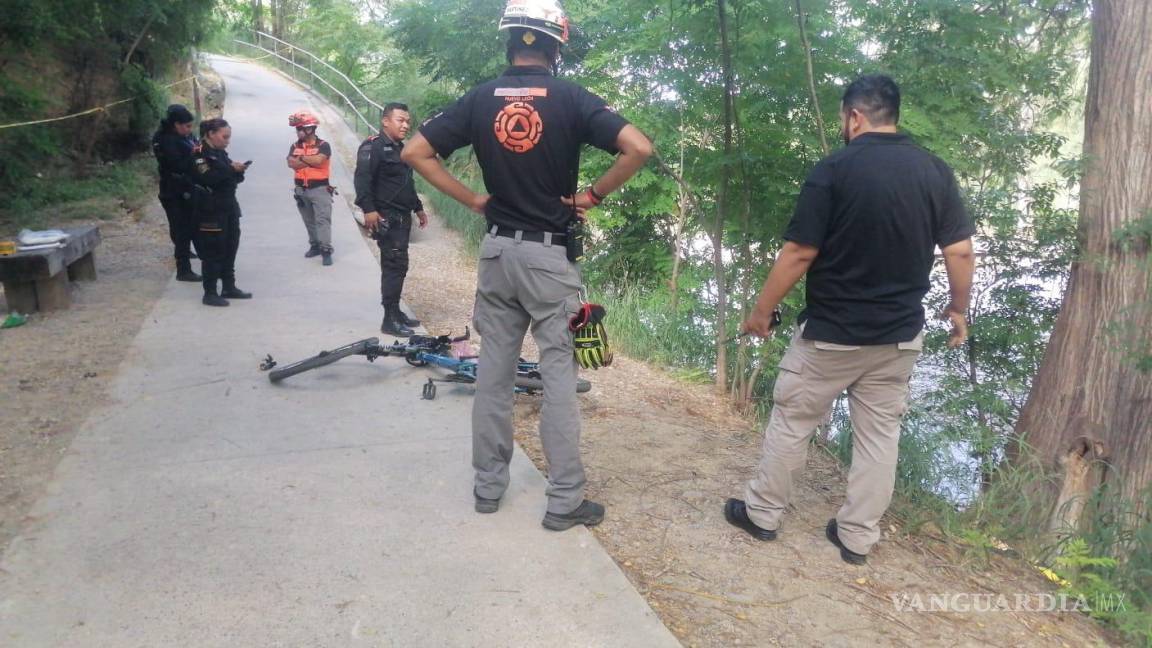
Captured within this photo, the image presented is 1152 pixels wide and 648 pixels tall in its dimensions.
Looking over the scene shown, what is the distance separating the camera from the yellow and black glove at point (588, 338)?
11.2 feet

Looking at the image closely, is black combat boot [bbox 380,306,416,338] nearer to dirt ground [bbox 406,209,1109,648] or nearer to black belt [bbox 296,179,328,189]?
dirt ground [bbox 406,209,1109,648]

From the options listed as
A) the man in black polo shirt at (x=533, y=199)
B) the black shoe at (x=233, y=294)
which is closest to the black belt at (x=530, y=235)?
the man in black polo shirt at (x=533, y=199)

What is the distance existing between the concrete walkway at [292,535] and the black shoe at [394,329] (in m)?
0.82

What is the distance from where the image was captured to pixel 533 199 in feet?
11.2

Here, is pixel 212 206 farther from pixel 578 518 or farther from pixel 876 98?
pixel 876 98

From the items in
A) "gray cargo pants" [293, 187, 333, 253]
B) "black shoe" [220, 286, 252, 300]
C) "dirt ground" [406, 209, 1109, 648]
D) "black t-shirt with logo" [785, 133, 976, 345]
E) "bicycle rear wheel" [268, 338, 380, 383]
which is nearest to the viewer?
"dirt ground" [406, 209, 1109, 648]

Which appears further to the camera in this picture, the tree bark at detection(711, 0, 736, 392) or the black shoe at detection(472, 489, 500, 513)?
the tree bark at detection(711, 0, 736, 392)

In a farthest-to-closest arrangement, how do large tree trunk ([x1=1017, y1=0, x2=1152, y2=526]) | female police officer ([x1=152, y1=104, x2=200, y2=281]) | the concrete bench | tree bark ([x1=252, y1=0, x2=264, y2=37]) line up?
tree bark ([x1=252, y1=0, x2=264, y2=37]) → female police officer ([x1=152, y1=104, x2=200, y2=281]) → the concrete bench → large tree trunk ([x1=1017, y1=0, x2=1152, y2=526])

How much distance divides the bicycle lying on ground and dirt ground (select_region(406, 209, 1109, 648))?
0.69ft

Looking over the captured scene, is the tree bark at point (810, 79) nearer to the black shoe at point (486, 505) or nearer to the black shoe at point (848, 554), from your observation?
the black shoe at point (848, 554)

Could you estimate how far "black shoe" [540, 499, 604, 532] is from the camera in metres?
3.56

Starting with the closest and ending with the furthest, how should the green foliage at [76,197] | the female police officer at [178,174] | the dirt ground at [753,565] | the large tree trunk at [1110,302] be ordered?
the dirt ground at [753,565], the large tree trunk at [1110,302], the female police officer at [178,174], the green foliage at [76,197]

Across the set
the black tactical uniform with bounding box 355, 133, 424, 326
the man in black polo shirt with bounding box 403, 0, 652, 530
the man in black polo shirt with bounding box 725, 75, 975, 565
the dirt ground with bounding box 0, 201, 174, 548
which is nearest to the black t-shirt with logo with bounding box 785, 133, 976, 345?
the man in black polo shirt with bounding box 725, 75, 975, 565

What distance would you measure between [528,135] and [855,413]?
1746 millimetres
